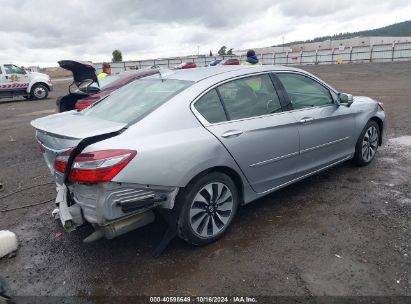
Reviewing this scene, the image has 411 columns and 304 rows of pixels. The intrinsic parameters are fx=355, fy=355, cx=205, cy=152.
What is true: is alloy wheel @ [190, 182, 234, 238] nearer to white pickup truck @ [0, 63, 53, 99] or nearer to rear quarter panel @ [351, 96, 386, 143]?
rear quarter panel @ [351, 96, 386, 143]

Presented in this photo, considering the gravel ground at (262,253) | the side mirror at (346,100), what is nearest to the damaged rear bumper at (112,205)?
the gravel ground at (262,253)

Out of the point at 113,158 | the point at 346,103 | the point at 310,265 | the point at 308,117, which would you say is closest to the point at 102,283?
the point at 113,158

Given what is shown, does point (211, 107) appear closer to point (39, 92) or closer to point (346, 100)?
point (346, 100)

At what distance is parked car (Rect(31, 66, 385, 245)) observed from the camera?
9.02ft

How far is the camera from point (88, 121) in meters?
3.28

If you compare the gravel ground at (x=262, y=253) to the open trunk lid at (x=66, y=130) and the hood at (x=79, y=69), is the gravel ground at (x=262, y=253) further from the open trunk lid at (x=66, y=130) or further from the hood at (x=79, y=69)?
the hood at (x=79, y=69)

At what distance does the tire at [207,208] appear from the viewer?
3063 millimetres

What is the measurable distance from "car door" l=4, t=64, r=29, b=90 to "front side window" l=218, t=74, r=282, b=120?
658 inches

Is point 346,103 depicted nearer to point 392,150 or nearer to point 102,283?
point 392,150

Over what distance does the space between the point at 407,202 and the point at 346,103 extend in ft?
4.69

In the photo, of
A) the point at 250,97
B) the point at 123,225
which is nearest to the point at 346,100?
the point at 250,97

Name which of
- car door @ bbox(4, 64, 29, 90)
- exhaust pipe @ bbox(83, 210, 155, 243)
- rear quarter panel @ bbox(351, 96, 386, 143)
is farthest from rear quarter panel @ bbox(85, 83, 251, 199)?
car door @ bbox(4, 64, 29, 90)

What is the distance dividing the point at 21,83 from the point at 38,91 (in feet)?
3.27

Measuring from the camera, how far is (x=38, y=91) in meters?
18.4
